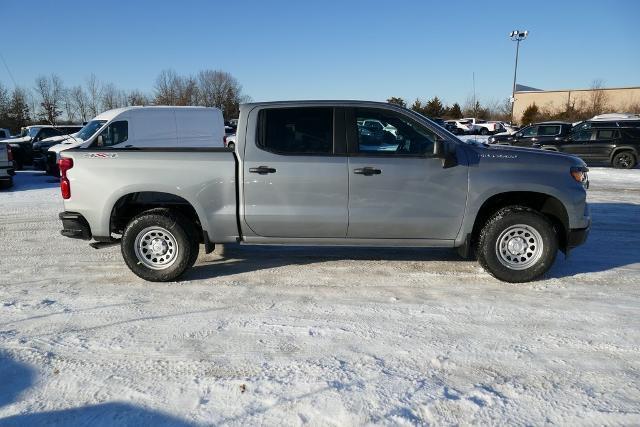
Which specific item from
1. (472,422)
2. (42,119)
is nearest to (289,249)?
(472,422)

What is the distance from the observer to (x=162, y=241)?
500 cm

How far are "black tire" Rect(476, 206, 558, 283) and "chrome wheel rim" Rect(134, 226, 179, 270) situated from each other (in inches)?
134

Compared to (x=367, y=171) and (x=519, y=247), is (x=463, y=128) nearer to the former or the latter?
(x=519, y=247)

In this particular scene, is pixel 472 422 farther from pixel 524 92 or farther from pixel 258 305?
pixel 524 92

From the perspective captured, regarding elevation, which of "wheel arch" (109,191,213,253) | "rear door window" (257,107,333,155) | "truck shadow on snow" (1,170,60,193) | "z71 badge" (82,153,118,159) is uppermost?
"rear door window" (257,107,333,155)

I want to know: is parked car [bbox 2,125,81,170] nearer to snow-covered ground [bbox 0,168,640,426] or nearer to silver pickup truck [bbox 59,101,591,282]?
snow-covered ground [bbox 0,168,640,426]

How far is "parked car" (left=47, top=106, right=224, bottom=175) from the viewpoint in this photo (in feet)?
42.2

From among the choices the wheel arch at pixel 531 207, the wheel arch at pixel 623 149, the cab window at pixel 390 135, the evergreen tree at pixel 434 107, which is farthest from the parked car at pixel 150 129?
the evergreen tree at pixel 434 107

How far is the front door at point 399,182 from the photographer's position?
4.79 meters

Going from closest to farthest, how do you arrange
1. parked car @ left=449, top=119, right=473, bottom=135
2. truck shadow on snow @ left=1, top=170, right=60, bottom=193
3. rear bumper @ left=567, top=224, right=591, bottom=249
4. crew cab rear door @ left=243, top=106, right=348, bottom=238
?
1. crew cab rear door @ left=243, top=106, right=348, bottom=238
2. rear bumper @ left=567, top=224, right=591, bottom=249
3. truck shadow on snow @ left=1, top=170, right=60, bottom=193
4. parked car @ left=449, top=119, right=473, bottom=135

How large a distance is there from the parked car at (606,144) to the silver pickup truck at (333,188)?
1347cm

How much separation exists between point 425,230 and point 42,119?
5143 centimetres

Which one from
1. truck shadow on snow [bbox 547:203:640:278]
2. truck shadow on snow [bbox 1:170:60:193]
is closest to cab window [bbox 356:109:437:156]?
truck shadow on snow [bbox 547:203:640:278]

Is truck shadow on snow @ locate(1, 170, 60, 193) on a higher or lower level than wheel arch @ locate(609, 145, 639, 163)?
lower
